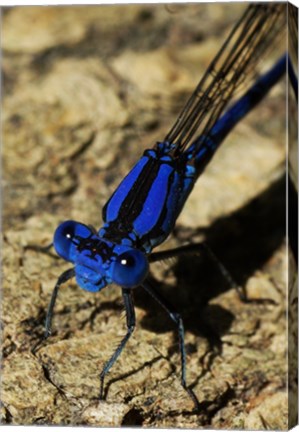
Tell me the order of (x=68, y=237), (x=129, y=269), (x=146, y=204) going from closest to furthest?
(x=129, y=269) < (x=68, y=237) < (x=146, y=204)

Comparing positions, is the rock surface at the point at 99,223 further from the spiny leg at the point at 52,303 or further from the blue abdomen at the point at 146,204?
the blue abdomen at the point at 146,204

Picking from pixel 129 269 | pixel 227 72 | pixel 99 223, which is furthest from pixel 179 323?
pixel 227 72

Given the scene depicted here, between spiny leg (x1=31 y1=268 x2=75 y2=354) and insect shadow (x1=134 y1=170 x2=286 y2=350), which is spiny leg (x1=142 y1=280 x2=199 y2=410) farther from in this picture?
spiny leg (x1=31 y1=268 x2=75 y2=354)

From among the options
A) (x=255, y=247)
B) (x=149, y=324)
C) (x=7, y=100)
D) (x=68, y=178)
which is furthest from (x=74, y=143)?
(x=149, y=324)

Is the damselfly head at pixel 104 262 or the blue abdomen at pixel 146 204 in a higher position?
the blue abdomen at pixel 146 204

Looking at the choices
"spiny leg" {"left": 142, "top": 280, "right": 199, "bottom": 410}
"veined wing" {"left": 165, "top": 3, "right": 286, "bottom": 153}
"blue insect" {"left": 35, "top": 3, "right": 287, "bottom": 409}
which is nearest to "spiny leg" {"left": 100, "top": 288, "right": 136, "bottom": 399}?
"blue insect" {"left": 35, "top": 3, "right": 287, "bottom": 409}

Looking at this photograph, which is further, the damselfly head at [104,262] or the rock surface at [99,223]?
the rock surface at [99,223]

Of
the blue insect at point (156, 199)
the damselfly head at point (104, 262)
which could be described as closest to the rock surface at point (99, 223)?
the blue insect at point (156, 199)

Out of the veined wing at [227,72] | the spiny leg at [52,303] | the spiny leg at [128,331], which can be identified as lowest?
the spiny leg at [128,331]

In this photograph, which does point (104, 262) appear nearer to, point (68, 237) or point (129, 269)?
point (129, 269)
